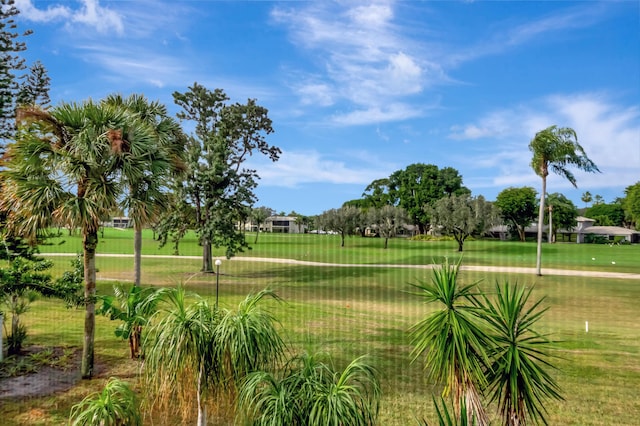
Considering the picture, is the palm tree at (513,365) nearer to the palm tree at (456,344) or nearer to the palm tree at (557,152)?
the palm tree at (456,344)

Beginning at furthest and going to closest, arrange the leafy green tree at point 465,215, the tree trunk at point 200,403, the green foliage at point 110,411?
the leafy green tree at point 465,215
the tree trunk at point 200,403
the green foliage at point 110,411

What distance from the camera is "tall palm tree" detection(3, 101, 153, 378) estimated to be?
858 cm

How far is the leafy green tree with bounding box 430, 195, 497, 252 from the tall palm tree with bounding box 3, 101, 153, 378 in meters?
47.4

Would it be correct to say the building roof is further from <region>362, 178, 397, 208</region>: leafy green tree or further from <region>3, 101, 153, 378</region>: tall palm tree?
<region>3, 101, 153, 378</region>: tall palm tree

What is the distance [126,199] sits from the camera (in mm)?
10047

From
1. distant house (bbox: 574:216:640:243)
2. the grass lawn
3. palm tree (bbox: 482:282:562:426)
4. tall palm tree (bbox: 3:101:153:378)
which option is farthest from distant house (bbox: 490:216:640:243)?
palm tree (bbox: 482:282:562:426)

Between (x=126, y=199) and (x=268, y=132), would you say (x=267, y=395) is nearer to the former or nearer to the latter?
(x=126, y=199)

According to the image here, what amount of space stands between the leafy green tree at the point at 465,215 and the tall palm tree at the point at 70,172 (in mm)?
47418

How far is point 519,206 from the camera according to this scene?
252ft

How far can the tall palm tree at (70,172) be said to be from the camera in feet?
28.1

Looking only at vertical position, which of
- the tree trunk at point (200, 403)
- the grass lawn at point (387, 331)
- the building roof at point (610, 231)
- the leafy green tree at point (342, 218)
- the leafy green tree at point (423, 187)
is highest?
the leafy green tree at point (423, 187)

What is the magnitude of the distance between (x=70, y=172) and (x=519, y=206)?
80796mm

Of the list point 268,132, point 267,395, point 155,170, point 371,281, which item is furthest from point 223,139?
point 267,395

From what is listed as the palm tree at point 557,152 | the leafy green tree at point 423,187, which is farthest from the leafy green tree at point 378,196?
the palm tree at point 557,152
